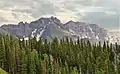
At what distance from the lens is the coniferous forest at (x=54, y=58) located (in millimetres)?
137125

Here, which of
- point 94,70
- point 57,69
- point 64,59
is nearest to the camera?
point 57,69

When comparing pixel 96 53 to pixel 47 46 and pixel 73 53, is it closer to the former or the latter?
pixel 73 53

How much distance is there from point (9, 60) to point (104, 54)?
52561 millimetres

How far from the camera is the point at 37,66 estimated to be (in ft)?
451

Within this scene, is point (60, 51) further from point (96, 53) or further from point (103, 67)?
point (103, 67)

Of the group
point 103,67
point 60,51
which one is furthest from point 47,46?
point 103,67

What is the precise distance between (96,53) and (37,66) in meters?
49.1

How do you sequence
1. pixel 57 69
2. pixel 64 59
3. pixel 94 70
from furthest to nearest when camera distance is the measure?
pixel 64 59 < pixel 94 70 < pixel 57 69

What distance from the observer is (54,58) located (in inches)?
6713

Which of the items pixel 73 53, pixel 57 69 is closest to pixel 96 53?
pixel 73 53

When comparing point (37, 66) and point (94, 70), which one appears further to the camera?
point (94, 70)

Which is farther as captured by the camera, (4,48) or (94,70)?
(94,70)

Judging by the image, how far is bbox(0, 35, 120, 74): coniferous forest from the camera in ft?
450

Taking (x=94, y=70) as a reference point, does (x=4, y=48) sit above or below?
above
